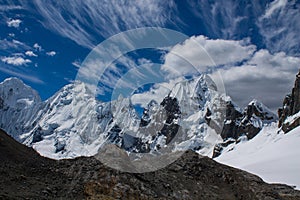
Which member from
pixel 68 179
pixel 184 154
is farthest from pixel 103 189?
pixel 184 154

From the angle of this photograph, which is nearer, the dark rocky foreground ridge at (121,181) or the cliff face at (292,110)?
the dark rocky foreground ridge at (121,181)

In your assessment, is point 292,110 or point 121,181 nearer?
point 121,181

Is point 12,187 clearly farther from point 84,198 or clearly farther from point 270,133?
point 270,133

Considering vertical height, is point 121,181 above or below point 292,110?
below

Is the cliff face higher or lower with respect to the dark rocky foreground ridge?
higher

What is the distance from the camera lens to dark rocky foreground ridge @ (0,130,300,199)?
1745 centimetres

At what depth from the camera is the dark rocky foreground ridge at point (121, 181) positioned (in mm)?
17453

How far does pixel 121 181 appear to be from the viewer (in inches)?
715

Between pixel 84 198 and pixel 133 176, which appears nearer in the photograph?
pixel 84 198

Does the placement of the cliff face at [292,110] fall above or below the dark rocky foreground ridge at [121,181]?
above

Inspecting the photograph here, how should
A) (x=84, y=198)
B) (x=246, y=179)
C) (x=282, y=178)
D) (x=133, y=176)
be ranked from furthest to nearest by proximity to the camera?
1. (x=282, y=178)
2. (x=246, y=179)
3. (x=133, y=176)
4. (x=84, y=198)

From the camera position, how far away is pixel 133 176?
62.6 ft

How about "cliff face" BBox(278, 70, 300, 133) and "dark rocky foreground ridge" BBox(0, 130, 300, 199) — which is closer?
"dark rocky foreground ridge" BBox(0, 130, 300, 199)

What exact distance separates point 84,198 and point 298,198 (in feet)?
47.6
